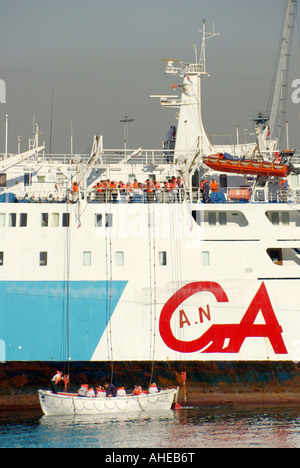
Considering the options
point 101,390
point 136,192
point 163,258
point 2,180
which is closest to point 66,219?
→ point 136,192

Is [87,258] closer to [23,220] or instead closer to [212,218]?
[23,220]

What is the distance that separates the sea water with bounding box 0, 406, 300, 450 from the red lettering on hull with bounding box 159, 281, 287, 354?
2.23m

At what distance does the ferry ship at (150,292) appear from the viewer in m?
22.8

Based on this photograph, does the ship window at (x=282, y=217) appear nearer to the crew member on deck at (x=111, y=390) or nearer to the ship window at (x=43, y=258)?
the ship window at (x=43, y=258)

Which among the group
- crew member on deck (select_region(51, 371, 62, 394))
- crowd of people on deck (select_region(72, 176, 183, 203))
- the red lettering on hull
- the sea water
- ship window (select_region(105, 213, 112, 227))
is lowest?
the sea water

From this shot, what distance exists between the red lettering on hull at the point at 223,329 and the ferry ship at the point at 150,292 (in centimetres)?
4

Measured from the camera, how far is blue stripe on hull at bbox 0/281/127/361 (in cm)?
2272

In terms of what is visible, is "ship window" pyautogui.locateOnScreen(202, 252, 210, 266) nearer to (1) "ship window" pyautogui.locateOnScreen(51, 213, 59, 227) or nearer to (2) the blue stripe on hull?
(2) the blue stripe on hull

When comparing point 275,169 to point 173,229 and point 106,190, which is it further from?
point 106,190

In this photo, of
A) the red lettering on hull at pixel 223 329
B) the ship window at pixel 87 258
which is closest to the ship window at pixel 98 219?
the ship window at pixel 87 258

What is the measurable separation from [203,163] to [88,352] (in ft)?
29.9

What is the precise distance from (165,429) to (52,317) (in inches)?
244

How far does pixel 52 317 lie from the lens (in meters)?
22.9

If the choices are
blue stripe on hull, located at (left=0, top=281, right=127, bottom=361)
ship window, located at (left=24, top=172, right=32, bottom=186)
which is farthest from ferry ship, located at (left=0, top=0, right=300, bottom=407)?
ship window, located at (left=24, top=172, right=32, bottom=186)
